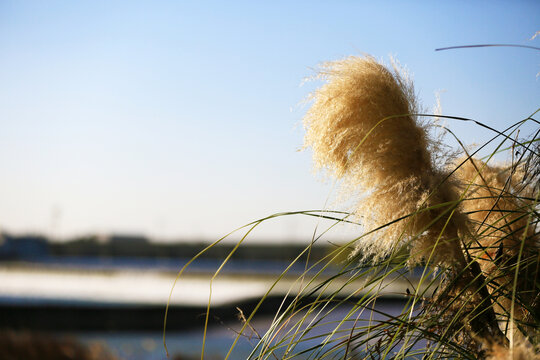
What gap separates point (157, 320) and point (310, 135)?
490 centimetres

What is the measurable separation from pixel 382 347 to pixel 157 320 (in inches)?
191

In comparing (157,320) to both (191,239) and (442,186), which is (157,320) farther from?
(191,239)

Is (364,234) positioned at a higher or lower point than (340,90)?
lower

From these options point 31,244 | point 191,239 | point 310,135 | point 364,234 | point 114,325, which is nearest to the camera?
point 364,234

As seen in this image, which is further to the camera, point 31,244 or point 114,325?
point 31,244

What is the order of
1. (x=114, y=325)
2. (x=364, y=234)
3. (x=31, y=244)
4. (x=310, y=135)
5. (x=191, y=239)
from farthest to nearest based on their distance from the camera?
(x=31, y=244)
(x=191, y=239)
(x=114, y=325)
(x=310, y=135)
(x=364, y=234)

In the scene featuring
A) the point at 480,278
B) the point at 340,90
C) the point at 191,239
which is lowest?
the point at 191,239

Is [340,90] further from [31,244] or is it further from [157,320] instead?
[31,244]

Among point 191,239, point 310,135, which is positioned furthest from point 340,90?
point 191,239

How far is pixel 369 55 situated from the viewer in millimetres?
979

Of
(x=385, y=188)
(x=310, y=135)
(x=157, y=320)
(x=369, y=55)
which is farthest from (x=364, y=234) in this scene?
(x=157, y=320)

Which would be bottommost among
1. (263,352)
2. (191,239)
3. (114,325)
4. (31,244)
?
(31,244)

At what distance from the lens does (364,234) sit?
869 millimetres

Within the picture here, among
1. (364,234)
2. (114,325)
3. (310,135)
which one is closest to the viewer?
(364,234)
